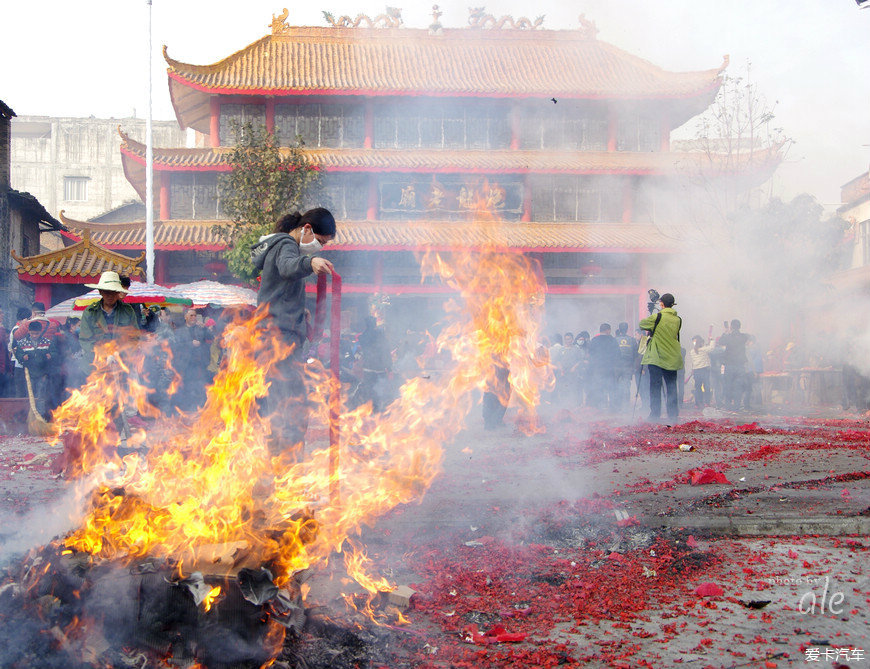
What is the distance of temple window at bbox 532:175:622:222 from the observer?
75.8ft

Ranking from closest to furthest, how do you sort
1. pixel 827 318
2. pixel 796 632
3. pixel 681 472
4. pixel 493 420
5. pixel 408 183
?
pixel 796 632 < pixel 681 472 < pixel 493 420 < pixel 827 318 < pixel 408 183

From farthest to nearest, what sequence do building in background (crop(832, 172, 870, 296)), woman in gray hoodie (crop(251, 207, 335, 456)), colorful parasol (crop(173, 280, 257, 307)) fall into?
1. building in background (crop(832, 172, 870, 296))
2. colorful parasol (crop(173, 280, 257, 307))
3. woman in gray hoodie (crop(251, 207, 335, 456))

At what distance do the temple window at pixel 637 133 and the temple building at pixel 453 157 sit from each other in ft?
0.16

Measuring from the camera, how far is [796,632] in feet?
9.46

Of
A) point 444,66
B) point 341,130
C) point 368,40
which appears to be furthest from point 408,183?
point 368,40

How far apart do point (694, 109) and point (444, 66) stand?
8.99 meters

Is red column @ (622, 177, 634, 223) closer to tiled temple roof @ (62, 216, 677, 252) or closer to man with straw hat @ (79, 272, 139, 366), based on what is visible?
tiled temple roof @ (62, 216, 677, 252)

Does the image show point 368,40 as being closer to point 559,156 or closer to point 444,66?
point 444,66

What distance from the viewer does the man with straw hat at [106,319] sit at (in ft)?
20.8

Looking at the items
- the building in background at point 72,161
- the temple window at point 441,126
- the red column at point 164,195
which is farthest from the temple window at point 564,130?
the building in background at point 72,161

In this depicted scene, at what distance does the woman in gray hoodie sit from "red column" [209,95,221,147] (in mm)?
20259

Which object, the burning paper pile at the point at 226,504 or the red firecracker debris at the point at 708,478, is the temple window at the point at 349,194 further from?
the red firecracker debris at the point at 708,478

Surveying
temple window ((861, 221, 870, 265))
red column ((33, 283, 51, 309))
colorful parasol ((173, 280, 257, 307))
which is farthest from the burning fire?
temple window ((861, 221, 870, 265))

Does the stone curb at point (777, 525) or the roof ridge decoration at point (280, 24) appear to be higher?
the roof ridge decoration at point (280, 24)
